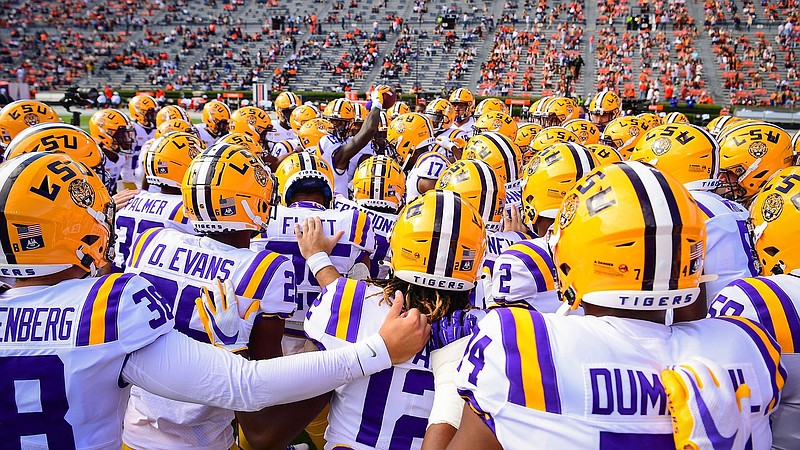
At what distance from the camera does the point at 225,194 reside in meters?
3.43

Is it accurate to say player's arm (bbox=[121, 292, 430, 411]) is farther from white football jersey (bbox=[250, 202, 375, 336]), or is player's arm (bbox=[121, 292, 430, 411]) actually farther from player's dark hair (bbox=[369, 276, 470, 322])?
white football jersey (bbox=[250, 202, 375, 336])

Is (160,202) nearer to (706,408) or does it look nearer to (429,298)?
(429,298)

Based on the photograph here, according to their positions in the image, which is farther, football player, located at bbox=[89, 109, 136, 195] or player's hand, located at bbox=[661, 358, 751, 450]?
football player, located at bbox=[89, 109, 136, 195]

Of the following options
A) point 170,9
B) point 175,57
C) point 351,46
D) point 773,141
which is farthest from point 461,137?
point 170,9

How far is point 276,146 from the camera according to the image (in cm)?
1070

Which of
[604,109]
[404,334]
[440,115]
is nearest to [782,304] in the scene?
[404,334]

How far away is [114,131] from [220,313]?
7.23 metres

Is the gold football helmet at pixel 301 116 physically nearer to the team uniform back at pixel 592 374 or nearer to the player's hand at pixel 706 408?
the team uniform back at pixel 592 374

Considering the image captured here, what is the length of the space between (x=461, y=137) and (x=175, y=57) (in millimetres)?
37955

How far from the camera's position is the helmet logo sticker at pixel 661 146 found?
4543 mm

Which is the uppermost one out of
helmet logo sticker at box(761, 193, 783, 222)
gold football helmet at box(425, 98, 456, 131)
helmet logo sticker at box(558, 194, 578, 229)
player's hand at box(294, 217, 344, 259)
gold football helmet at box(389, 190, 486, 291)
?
gold football helmet at box(425, 98, 456, 131)

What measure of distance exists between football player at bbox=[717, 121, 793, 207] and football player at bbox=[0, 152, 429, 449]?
4341mm

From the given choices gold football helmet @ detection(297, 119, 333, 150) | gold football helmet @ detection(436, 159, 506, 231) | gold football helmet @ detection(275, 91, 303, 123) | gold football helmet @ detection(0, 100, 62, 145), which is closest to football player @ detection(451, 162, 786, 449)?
gold football helmet @ detection(436, 159, 506, 231)

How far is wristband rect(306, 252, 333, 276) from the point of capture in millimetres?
3361
